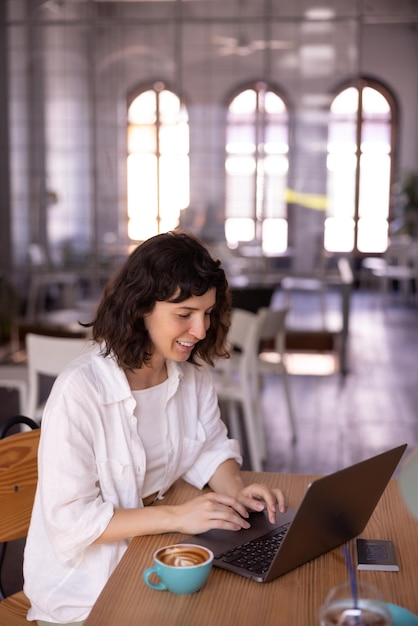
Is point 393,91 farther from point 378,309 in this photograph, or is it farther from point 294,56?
point 294,56

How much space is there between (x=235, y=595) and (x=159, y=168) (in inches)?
248

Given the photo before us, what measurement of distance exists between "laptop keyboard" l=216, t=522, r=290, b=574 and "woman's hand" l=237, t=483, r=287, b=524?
0.10 meters

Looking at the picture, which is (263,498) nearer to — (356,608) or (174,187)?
(356,608)

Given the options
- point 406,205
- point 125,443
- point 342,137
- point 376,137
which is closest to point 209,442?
point 125,443

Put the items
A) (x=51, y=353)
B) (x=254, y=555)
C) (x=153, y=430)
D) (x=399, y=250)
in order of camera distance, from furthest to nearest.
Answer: (x=399, y=250)
(x=51, y=353)
(x=153, y=430)
(x=254, y=555)

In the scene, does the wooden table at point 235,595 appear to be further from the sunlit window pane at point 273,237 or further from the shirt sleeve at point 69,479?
the sunlit window pane at point 273,237

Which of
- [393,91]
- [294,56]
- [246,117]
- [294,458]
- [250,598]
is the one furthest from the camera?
[393,91]

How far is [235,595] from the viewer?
128 centimetres

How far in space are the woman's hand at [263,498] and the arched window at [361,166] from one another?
5511mm

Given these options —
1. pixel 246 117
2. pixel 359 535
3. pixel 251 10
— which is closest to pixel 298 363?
pixel 251 10

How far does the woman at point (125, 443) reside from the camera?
1511mm

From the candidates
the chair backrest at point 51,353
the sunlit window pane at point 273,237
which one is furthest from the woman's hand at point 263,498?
the sunlit window pane at point 273,237

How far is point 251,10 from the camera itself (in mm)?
6988

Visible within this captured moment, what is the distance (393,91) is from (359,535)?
10.7 metres
